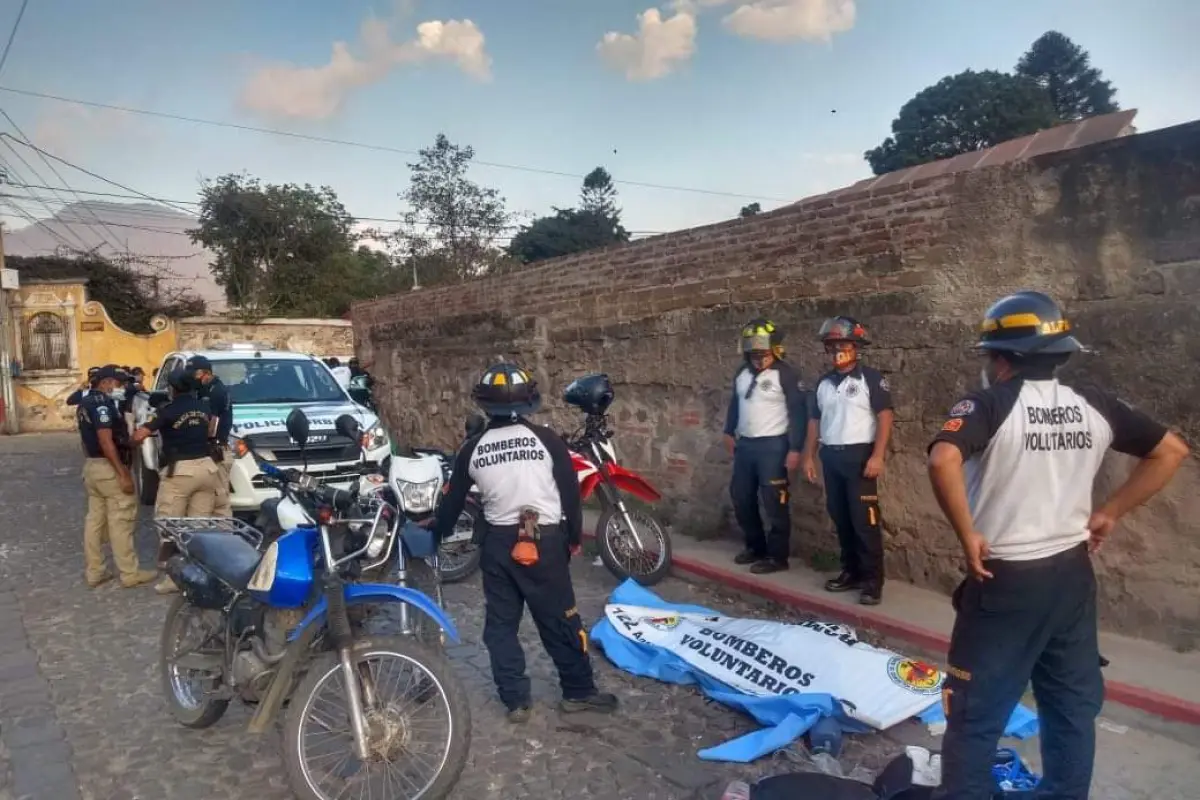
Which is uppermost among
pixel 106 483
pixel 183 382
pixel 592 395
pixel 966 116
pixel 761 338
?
pixel 966 116

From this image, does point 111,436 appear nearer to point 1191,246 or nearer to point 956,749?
point 956,749

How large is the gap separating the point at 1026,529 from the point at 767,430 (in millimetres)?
3766

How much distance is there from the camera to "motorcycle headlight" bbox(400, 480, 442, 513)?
4145mm

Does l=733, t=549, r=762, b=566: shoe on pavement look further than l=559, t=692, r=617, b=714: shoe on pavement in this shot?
Yes

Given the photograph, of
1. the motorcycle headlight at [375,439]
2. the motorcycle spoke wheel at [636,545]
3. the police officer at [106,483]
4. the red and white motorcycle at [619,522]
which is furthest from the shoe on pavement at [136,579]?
the motorcycle spoke wheel at [636,545]

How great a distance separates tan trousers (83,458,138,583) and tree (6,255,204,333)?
25245 millimetres

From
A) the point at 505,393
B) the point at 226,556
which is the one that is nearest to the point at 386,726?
the point at 226,556

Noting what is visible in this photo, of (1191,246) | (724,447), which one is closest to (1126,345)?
(1191,246)

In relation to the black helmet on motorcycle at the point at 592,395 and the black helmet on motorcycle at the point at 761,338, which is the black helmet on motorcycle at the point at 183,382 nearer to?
the black helmet on motorcycle at the point at 592,395

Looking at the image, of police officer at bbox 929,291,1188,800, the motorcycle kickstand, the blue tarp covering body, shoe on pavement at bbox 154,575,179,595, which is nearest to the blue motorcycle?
the motorcycle kickstand

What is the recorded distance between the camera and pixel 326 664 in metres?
3.49

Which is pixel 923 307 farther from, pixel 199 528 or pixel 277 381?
pixel 277 381

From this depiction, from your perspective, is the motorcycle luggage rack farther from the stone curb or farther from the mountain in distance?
the mountain in distance

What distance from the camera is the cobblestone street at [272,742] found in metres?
3.94
